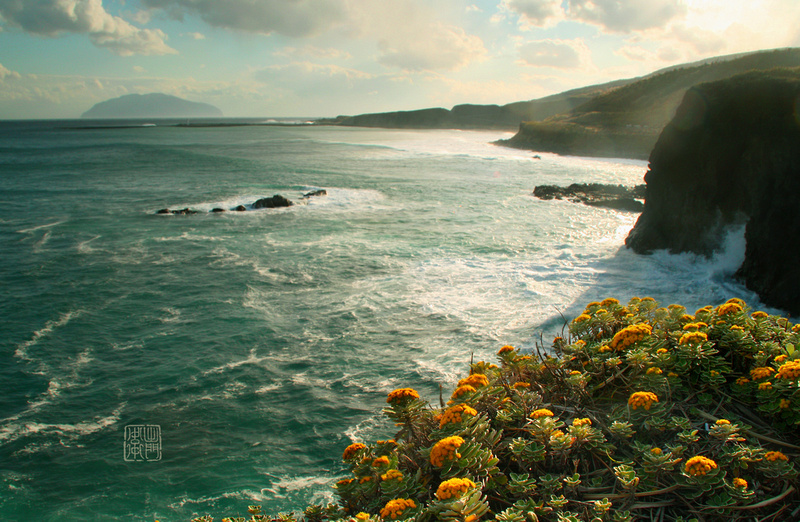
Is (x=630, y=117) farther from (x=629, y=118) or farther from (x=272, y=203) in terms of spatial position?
(x=272, y=203)

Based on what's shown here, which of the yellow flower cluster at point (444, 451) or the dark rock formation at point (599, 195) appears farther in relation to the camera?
the dark rock formation at point (599, 195)

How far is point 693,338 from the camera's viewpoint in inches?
179

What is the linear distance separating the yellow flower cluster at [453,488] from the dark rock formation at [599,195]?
27.8 meters

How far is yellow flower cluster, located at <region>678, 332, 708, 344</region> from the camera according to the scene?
179 inches

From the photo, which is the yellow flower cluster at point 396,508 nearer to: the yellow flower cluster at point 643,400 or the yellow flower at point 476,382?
the yellow flower at point 476,382

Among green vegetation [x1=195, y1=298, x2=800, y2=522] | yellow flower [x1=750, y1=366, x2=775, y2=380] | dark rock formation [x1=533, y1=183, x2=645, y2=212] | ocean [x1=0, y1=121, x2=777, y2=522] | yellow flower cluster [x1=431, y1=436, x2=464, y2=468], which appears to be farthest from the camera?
dark rock formation [x1=533, y1=183, x2=645, y2=212]

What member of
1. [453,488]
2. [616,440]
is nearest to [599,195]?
[616,440]

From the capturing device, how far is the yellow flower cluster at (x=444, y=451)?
11.7 feet

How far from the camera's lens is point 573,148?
227 ft

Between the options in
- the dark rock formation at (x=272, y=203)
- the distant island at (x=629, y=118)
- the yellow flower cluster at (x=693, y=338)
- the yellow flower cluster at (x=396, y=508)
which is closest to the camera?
the yellow flower cluster at (x=396, y=508)

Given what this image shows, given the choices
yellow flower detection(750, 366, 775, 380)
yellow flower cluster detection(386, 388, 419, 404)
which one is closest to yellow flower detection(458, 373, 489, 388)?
yellow flower cluster detection(386, 388, 419, 404)

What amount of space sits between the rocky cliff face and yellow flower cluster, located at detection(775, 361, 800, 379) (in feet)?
34.5

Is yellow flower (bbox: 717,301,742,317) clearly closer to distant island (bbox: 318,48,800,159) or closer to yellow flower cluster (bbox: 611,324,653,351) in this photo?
yellow flower cluster (bbox: 611,324,653,351)

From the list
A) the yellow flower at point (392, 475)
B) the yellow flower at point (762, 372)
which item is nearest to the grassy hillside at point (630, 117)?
the yellow flower at point (762, 372)
